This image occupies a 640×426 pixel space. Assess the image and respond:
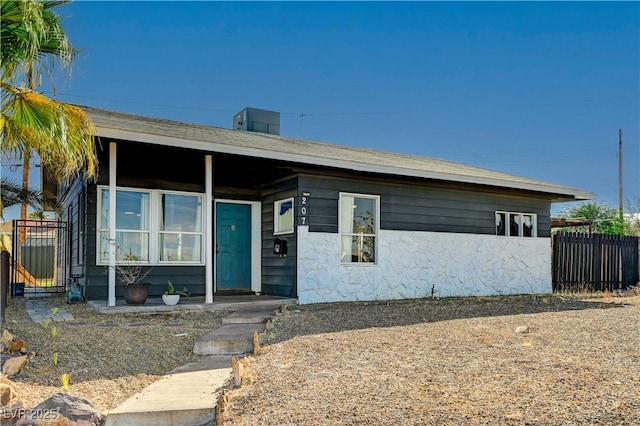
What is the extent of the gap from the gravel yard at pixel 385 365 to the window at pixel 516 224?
13.4ft

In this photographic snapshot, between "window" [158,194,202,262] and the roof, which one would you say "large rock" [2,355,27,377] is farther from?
"window" [158,194,202,262]

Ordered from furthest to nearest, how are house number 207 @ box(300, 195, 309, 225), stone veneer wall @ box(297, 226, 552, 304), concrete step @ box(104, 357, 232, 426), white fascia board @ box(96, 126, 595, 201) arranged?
stone veneer wall @ box(297, 226, 552, 304)
house number 207 @ box(300, 195, 309, 225)
white fascia board @ box(96, 126, 595, 201)
concrete step @ box(104, 357, 232, 426)

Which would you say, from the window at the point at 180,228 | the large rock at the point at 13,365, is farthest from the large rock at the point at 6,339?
the window at the point at 180,228

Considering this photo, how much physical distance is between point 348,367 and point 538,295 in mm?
9036

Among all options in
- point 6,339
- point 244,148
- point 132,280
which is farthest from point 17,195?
point 6,339

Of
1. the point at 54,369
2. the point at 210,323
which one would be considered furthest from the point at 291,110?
the point at 54,369

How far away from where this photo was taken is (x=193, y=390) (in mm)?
4102

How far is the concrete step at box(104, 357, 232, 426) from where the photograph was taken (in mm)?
3611

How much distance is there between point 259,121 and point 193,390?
10.5 meters

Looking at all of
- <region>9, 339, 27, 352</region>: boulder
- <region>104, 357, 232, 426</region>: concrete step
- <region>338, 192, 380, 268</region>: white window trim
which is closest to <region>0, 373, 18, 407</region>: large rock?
<region>104, 357, 232, 426</region>: concrete step

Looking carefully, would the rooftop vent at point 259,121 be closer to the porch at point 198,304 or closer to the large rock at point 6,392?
the porch at point 198,304

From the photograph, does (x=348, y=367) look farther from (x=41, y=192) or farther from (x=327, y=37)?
(x=327, y=37)

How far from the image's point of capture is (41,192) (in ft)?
43.1

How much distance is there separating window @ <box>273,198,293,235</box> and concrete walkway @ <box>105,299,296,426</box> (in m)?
3.50
